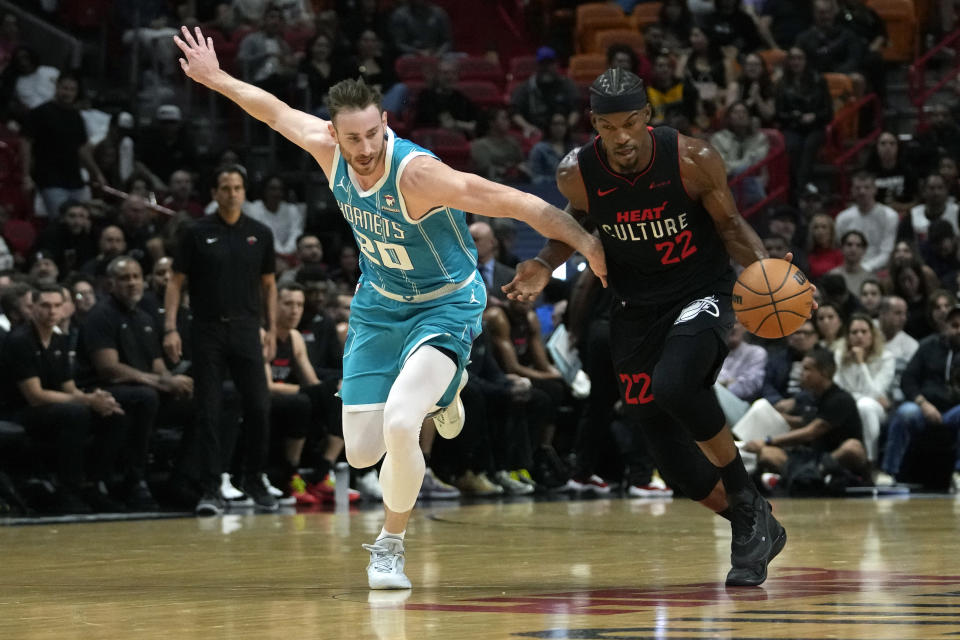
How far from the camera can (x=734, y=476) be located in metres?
6.57

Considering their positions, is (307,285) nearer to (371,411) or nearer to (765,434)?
(765,434)

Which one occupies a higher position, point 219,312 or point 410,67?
point 410,67

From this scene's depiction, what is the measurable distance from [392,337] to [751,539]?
5.46ft

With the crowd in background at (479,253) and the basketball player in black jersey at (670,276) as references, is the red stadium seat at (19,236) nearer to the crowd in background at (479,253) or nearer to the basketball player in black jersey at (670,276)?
the crowd in background at (479,253)

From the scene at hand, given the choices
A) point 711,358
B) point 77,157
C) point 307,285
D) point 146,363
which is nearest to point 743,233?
point 711,358

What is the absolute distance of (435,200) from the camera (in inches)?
245

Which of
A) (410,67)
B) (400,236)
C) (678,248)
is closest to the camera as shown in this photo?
(400,236)

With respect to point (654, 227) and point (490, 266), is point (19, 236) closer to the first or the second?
point (490, 266)

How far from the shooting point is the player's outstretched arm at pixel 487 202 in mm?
5828

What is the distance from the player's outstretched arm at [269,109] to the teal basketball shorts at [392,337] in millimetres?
642

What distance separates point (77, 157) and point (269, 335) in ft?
17.0

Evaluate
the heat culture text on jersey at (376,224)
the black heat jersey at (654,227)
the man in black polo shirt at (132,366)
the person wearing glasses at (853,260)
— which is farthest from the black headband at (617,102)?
the person wearing glasses at (853,260)

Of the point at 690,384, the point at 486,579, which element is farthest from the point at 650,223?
the point at 486,579

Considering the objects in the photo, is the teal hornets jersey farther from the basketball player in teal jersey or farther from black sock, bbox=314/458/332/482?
black sock, bbox=314/458/332/482
